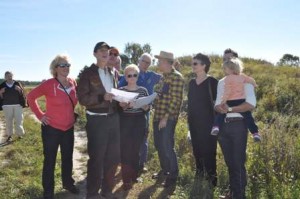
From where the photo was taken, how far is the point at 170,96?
5855 millimetres

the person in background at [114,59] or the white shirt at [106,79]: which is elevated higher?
the person in background at [114,59]

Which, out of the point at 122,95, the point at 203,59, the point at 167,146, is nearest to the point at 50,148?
the point at 122,95

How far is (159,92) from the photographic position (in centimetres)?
601

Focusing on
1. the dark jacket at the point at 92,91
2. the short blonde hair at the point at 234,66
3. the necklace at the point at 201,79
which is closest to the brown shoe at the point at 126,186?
the dark jacket at the point at 92,91

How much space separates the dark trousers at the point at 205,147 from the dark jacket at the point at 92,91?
155cm

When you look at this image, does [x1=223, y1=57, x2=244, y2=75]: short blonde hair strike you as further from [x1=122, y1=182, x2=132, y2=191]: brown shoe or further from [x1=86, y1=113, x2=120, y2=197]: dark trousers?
[x1=122, y1=182, x2=132, y2=191]: brown shoe

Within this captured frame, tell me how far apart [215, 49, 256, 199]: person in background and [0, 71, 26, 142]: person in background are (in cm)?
756

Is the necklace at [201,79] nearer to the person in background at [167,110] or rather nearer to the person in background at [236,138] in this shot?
the person in background at [167,110]

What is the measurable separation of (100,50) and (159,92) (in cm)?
134

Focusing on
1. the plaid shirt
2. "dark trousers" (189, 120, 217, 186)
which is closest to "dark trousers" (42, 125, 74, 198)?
the plaid shirt

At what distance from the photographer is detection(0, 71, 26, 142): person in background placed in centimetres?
1055

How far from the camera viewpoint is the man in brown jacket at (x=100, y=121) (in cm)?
518

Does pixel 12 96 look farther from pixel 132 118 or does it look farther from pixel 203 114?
pixel 203 114

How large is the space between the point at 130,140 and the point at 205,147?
1.26 meters
